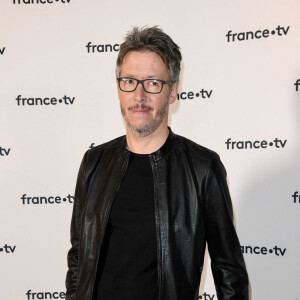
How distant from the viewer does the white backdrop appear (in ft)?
7.88

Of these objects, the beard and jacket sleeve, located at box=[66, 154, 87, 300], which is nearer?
the beard

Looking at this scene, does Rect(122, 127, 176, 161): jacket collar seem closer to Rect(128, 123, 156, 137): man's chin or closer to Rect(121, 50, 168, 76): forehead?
Rect(128, 123, 156, 137): man's chin

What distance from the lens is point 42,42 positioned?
8.62 feet

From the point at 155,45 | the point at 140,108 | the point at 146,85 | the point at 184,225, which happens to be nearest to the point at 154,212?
the point at 184,225

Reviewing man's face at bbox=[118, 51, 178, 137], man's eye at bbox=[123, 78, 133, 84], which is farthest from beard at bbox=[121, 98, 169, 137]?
man's eye at bbox=[123, 78, 133, 84]

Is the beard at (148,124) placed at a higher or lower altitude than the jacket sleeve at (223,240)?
higher

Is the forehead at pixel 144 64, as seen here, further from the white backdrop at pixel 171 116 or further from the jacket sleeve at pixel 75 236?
the white backdrop at pixel 171 116

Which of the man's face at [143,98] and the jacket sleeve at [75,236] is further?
the jacket sleeve at [75,236]

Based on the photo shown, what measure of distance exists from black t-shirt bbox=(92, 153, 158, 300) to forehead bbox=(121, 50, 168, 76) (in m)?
0.38

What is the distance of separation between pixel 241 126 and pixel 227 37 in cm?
61

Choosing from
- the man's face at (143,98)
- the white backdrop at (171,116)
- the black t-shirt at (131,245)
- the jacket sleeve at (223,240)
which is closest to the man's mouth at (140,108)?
the man's face at (143,98)

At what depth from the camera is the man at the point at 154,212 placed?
1.47m

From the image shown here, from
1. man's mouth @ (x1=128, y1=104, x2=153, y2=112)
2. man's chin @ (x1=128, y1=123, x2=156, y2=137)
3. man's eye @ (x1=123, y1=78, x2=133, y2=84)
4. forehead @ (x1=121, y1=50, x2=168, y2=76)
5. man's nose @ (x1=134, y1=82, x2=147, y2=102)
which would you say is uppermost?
forehead @ (x1=121, y1=50, x2=168, y2=76)

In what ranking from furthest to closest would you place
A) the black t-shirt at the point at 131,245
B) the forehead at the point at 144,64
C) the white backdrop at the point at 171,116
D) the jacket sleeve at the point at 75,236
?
the white backdrop at the point at 171,116 → the jacket sleeve at the point at 75,236 → the forehead at the point at 144,64 → the black t-shirt at the point at 131,245
